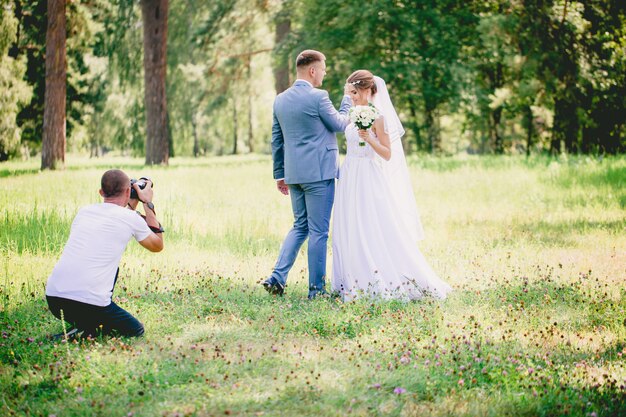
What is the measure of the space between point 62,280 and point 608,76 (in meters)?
21.4

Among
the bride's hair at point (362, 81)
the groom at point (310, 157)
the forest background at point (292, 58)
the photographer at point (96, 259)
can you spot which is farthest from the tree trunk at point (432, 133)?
the photographer at point (96, 259)

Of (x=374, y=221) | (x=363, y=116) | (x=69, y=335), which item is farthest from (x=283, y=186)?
(x=69, y=335)

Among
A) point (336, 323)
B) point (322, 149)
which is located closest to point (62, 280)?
point (336, 323)

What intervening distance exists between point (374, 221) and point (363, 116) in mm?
1147

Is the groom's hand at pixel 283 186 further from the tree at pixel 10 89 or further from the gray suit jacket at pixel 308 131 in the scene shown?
the tree at pixel 10 89

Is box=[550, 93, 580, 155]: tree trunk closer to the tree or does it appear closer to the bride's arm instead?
the bride's arm

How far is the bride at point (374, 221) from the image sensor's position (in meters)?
6.48

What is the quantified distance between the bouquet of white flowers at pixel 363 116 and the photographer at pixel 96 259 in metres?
2.32

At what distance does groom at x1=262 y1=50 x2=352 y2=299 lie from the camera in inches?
247

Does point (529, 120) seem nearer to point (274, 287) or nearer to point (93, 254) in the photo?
point (274, 287)

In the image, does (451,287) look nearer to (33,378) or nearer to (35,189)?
(33,378)

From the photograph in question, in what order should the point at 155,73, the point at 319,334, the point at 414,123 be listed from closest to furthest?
the point at 319,334 < the point at 155,73 < the point at 414,123

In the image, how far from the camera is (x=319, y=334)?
539 centimetres

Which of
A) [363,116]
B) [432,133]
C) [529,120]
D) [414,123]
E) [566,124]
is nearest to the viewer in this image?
[363,116]
